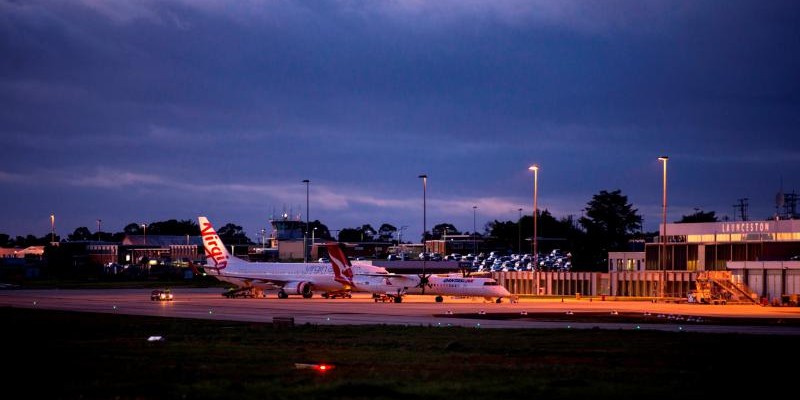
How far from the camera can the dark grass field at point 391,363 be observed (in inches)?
762

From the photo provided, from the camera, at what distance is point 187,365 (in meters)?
24.4

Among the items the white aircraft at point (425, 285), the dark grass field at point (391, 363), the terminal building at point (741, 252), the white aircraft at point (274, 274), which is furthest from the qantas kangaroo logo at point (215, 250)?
the dark grass field at point (391, 363)

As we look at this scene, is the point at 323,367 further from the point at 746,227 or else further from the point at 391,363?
the point at 746,227

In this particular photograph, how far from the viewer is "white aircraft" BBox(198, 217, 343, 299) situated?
84.2 metres

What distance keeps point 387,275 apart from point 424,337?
43.7 metres

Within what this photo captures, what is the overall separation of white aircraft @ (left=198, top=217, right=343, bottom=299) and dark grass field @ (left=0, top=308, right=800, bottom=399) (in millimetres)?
44216

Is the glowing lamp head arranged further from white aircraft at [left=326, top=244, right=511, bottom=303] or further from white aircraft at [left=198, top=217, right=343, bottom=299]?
white aircraft at [left=198, top=217, right=343, bottom=299]

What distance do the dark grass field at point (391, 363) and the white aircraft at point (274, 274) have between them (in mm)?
44216

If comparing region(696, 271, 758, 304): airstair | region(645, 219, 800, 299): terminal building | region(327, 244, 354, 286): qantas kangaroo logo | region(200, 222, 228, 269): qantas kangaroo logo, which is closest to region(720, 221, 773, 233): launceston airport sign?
region(645, 219, 800, 299): terminal building

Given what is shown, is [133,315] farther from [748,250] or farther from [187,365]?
[748,250]

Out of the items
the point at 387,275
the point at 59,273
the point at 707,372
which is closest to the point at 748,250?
the point at 387,275

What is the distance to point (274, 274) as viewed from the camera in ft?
284

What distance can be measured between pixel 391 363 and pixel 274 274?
205ft

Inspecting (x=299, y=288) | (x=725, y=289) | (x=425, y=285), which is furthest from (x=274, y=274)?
(x=725, y=289)
